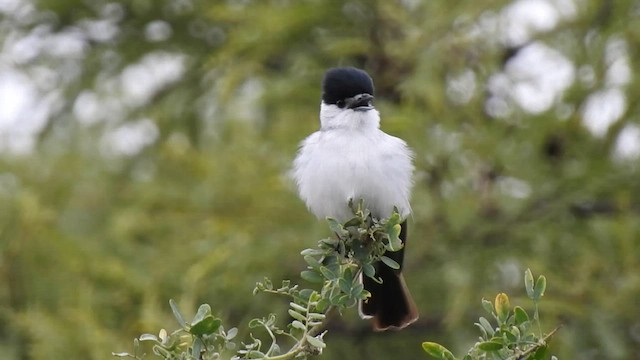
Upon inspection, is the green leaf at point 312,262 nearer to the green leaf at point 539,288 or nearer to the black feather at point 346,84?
the green leaf at point 539,288

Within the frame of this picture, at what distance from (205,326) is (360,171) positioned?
1.36 m

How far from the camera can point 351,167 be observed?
3270mm

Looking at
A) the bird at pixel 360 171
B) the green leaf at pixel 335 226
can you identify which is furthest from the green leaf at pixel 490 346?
the bird at pixel 360 171

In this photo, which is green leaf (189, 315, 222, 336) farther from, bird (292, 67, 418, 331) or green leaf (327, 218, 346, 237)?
bird (292, 67, 418, 331)

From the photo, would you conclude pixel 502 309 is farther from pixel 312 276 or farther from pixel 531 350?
pixel 312 276

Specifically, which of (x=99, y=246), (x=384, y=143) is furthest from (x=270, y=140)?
(x=384, y=143)

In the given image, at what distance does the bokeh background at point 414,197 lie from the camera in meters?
5.54

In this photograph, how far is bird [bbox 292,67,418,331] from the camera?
10.5 ft

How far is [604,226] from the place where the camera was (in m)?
5.68

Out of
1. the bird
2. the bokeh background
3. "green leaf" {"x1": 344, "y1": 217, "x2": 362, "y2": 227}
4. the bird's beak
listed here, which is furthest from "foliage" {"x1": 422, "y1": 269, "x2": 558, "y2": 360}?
the bokeh background

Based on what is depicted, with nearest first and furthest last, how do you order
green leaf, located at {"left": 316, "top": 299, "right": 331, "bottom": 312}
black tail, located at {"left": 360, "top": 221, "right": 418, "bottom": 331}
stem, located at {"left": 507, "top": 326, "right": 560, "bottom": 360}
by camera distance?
stem, located at {"left": 507, "top": 326, "right": 560, "bottom": 360} < green leaf, located at {"left": 316, "top": 299, "right": 331, "bottom": 312} < black tail, located at {"left": 360, "top": 221, "right": 418, "bottom": 331}

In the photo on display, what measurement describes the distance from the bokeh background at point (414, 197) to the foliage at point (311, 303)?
2.82m

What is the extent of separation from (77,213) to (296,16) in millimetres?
1571

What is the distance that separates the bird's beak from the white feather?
0.7 inches
